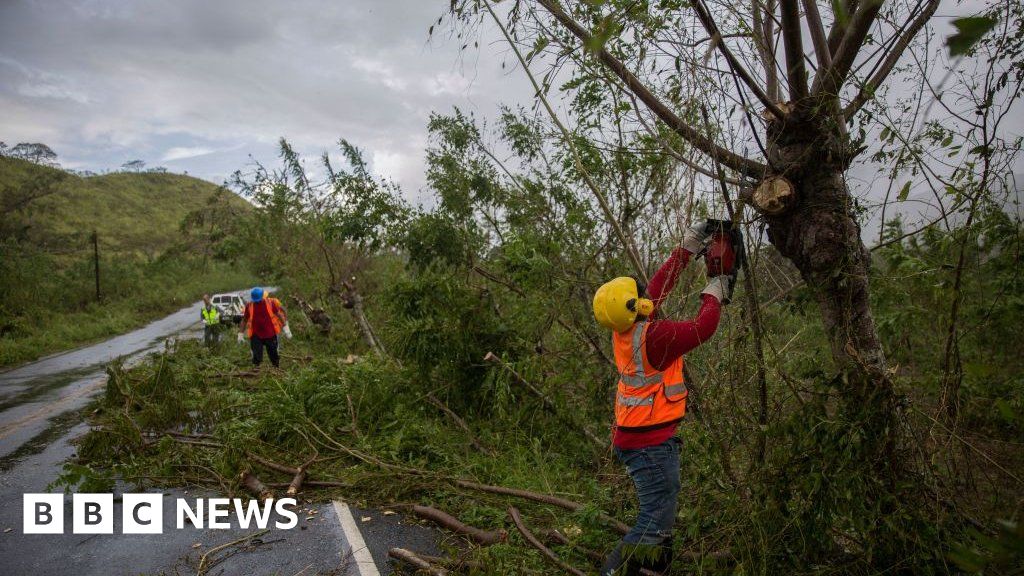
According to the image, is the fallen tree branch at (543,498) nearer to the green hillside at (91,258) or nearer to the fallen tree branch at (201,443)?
the fallen tree branch at (201,443)

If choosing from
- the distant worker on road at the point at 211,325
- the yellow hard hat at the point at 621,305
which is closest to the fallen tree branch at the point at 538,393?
the yellow hard hat at the point at 621,305

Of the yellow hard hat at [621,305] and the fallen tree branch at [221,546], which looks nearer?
the yellow hard hat at [621,305]

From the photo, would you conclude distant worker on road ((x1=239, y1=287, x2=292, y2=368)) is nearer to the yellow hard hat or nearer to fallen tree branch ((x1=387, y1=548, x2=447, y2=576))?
fallen tree branch ((x1=387, y1=548, x2=447, y2=576))

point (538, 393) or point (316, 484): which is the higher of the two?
point (538, 393)

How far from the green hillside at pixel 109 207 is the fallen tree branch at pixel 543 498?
35.6 metres

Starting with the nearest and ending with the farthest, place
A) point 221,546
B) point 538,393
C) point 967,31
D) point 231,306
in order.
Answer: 1. point 967,31
2. point 221,546
3. point 538,393
4. point 231,306

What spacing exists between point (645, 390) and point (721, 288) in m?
0.74

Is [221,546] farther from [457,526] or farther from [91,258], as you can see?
[91,258]

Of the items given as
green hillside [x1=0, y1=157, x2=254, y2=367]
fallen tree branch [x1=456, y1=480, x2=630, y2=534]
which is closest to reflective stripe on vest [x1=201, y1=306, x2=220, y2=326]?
green hillside [x1=0, y1=157, x2=254, y2=367]

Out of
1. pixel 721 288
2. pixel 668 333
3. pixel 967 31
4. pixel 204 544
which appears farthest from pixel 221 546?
pixel 967 31

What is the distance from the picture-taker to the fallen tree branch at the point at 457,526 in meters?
4.29

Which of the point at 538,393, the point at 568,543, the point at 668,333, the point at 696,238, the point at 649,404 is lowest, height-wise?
the point at 568,543

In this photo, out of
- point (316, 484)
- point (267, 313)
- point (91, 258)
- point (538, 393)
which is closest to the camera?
point (316, 484)

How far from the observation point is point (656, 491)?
11.0 ft
